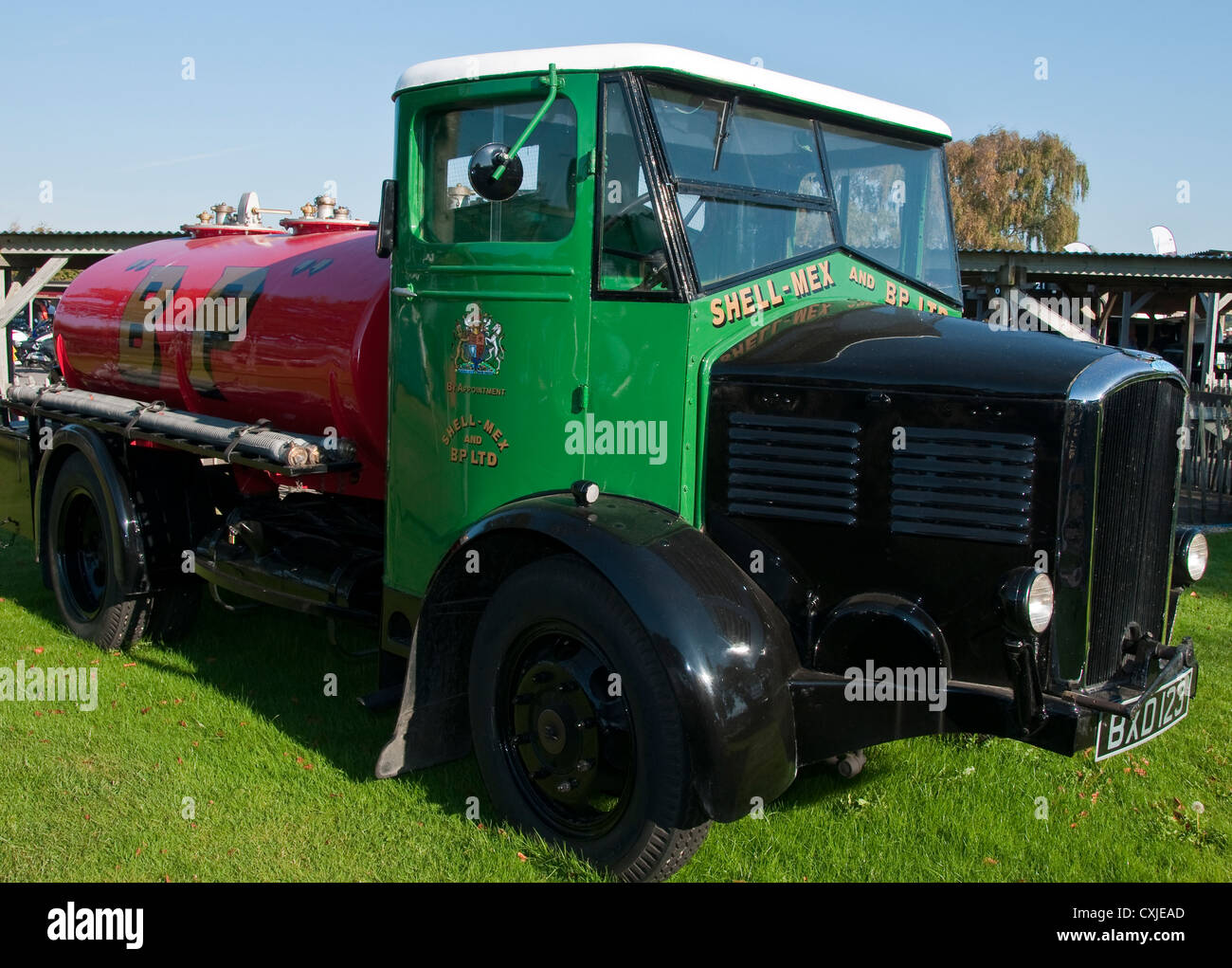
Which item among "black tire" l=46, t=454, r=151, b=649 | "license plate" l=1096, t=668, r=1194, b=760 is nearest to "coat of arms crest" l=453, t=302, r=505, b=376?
"license plate" l=1096, t=668, r=1194, b=760

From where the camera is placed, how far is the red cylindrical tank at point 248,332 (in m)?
4.87

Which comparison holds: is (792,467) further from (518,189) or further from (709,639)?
(518,189)

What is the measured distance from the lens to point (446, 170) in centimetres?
423

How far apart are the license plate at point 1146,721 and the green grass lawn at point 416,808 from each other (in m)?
0.63

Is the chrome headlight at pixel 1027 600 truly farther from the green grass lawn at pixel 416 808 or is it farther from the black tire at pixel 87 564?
the black tire at pixel 87 564

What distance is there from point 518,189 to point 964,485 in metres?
1.80

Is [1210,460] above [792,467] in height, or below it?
below

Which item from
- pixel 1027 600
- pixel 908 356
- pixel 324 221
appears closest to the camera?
pixel 1027 600

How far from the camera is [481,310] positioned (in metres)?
4.04

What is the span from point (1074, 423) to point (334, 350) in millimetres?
3021

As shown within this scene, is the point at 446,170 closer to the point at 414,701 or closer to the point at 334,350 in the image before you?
the point at 334,350

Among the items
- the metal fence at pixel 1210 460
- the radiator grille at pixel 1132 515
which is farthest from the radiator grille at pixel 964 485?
the metal fence at pixel 1210 460

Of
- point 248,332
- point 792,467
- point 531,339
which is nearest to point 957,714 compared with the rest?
point 792,467
